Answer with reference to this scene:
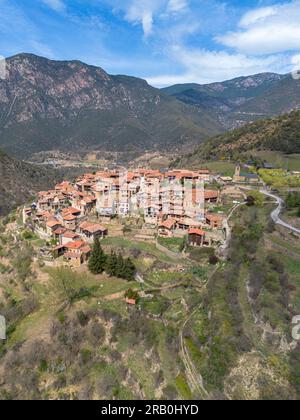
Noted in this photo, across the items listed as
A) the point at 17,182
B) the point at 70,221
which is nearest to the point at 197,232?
the point at 70,221

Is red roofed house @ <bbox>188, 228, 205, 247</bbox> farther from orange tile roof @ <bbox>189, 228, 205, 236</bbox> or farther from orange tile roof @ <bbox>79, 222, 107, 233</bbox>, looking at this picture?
orange tile roof @ <bbox>79, 222, 107, 233</bbox>

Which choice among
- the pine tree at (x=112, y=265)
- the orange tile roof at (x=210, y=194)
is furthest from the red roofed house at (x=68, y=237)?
the orange tile roof at (x=210, y=194)

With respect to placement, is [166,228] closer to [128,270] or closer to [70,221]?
[128,270]

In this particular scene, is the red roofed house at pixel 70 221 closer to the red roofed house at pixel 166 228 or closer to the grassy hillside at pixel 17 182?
the red roofed house at pixel 166 228

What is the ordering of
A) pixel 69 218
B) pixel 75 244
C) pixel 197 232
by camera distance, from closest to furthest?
pixel 197 232, pixel 75 244, pixel 69 218

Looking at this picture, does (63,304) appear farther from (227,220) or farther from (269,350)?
(227,220)
